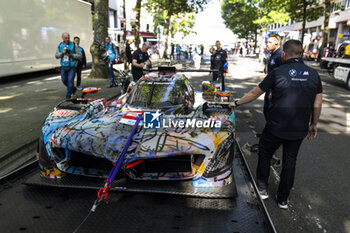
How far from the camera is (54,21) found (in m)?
13.6

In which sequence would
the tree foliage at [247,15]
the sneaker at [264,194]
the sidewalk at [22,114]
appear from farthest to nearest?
the tree foliage at [247,15] < the sidewalk at [22,114] < the sneaker at [264,194]

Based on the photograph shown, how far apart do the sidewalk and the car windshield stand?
6.58ft

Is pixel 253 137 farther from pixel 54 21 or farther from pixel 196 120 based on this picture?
→ pixel 54 21

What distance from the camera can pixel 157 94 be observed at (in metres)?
3.93

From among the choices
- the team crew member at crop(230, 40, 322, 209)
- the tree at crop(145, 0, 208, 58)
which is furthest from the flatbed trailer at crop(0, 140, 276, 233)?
the tree at crop(145, 0, 208, 58)

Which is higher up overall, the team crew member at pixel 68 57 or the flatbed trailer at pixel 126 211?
the team crew member at pixel 68 57

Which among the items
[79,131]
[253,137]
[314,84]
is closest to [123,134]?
[79,131]

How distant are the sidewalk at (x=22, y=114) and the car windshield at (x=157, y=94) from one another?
2007 millimetres

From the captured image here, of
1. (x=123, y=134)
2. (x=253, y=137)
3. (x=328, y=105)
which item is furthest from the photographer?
(x=328, y=105)

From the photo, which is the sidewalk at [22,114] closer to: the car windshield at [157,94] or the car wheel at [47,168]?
the car wheel at [47,168]

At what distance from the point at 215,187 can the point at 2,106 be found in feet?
22.5

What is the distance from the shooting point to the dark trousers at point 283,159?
9.05 ft

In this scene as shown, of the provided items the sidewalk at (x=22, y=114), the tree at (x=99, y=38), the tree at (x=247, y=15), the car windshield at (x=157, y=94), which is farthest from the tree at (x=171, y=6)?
the car windshield at (x=157, y=94)

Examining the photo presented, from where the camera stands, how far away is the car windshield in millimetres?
3803
